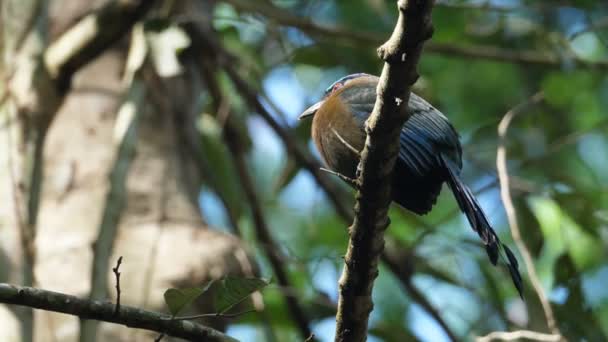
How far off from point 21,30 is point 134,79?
54 cm

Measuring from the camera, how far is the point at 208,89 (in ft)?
16.8

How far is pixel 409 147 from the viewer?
2957 millimetres

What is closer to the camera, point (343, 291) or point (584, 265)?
point (343, 291)

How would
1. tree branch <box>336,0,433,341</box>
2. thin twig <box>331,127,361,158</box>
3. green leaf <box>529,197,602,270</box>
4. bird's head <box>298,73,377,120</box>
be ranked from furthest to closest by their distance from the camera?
green leaf <box>529,197,602,270</box> < bird's head <box>298,73,377,120</box> < thin twig <box>331,127,361,158</box> < tree branch <box>336,0,433,341</box>

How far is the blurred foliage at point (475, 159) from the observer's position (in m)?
4.65

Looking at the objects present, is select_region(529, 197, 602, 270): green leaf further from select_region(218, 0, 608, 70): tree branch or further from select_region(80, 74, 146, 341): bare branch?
select_region(80, 74, 146, 341): bare branch

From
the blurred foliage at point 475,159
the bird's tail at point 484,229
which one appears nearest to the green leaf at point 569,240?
the blurred foliage at point 475,159

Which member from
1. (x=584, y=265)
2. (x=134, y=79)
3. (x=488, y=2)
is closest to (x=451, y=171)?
(x=134, y=79)

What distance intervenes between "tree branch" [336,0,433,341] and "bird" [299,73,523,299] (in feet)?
1.65

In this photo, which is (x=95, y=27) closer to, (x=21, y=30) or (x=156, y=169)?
(x=21, y=30)

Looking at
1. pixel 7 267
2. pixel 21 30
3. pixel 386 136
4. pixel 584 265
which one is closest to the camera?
pixel 386 136

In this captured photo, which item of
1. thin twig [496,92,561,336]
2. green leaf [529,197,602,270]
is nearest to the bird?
thin twig [496,92,561,336]

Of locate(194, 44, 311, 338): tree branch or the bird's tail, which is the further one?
locate(194, 44, 311, 338): tree branch

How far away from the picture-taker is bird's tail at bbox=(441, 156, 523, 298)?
2.59 metres
